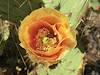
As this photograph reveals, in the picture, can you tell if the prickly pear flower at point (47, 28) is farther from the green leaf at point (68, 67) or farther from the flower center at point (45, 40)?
the green leaf at point (68, 67)

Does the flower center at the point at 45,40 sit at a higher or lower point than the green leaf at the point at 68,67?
higher

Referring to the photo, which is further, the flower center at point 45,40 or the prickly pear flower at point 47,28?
the flower center at point 45,40

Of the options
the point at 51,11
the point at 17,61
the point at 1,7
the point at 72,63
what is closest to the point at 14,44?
the point at 17,61

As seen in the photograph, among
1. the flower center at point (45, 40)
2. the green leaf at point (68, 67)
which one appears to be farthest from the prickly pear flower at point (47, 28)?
the green leaf at point (68, 67)

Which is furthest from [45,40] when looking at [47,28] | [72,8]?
[72,8]

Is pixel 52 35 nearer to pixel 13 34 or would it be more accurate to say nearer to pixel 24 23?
pixel 24 23

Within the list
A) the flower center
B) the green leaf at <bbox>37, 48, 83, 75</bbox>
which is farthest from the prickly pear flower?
the green leaf at <bbox>37, 48, 83, 75</bbox>

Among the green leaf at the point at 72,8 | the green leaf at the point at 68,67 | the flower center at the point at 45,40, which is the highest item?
the green leaf at the point at 72,8
